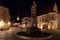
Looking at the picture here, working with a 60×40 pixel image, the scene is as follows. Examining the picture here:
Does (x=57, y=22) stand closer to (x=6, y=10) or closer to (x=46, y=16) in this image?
(x=46, y=16)

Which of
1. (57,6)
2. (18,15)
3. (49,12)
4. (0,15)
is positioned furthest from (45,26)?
(18,15)

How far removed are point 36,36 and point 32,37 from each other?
74cm

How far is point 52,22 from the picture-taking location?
4325 centimetres

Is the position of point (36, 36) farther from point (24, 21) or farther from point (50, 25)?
point (24, 21)

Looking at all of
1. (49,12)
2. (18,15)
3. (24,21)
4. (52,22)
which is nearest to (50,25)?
(52,22)

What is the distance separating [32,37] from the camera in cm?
2008

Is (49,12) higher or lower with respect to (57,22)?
higher

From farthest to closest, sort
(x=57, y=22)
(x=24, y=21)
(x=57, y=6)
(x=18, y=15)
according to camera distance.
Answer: (x=18, y=15), (x=24, y=21), (x=57, y=6), (x=57, y=22)

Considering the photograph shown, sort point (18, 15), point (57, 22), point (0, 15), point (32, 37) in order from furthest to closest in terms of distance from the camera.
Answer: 1. point (18, 15)
2. point (57, 22)
3. point (0, 15)
4. point (32, 37)

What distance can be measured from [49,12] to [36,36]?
24.7 m

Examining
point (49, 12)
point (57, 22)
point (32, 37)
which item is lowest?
point (32, 37)

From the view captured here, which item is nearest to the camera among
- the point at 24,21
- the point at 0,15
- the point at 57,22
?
the point at 0,15

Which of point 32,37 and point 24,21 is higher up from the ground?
point 24,21

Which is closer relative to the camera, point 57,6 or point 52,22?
point 52,22
